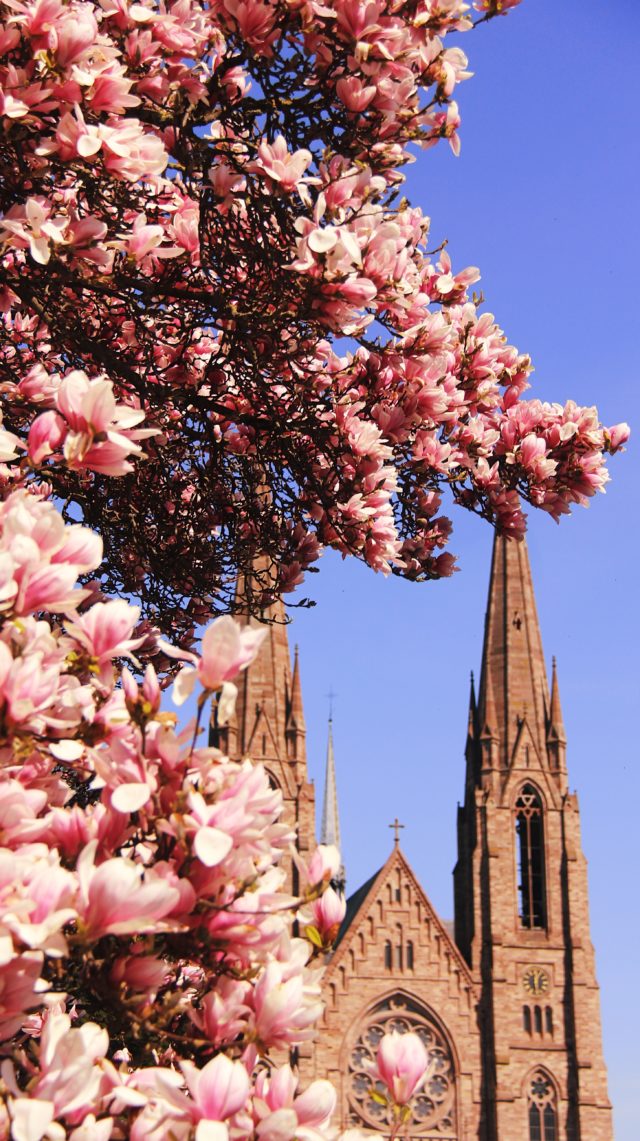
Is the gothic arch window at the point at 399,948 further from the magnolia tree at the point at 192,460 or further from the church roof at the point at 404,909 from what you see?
the magnolia tree at the point at 192,460

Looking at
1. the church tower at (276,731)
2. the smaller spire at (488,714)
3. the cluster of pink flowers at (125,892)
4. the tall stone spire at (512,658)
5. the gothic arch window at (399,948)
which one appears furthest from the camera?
the tall stone spire at (512,658)

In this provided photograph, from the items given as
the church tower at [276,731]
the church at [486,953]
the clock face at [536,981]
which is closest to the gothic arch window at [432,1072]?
the church at [486,953]

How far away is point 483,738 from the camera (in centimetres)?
4338

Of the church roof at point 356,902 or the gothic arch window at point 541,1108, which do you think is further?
the church roof at point 356,902

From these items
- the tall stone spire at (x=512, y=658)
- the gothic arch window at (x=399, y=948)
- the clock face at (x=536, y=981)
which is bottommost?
the clock face at (x=536, y=981)

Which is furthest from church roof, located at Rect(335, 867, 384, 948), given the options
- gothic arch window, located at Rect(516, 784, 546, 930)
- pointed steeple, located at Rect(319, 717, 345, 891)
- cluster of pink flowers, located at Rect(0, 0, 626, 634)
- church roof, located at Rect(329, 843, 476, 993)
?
cluster of pink flowers, located at Rect(0, 0, 626, 634)

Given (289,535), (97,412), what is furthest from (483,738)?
(97,412)

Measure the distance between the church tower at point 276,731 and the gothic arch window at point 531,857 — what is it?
6.83 meters

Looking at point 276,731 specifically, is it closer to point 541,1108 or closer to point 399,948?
point 399,948

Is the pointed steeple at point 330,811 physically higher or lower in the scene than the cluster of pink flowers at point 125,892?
higher

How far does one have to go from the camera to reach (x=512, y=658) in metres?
45.5

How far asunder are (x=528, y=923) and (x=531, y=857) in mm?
2001

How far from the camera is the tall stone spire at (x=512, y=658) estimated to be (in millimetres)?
43875

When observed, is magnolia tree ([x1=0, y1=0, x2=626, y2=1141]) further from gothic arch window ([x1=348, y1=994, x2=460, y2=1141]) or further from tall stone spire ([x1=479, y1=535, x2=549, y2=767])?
tall stone spire ([x1=479, y1=535, x2=549, y2=767])
